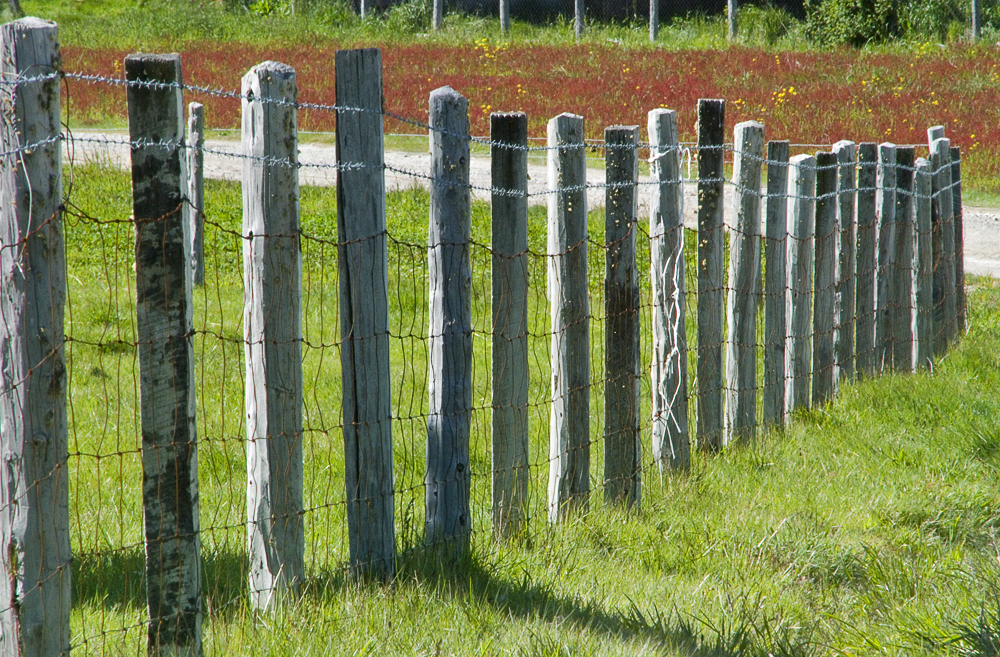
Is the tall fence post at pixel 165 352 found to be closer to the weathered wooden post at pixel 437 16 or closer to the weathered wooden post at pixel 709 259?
the weathered wooden post at pixel 709 259

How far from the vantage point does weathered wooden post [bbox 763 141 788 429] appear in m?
5.69

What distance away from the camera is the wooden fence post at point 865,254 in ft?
21.8

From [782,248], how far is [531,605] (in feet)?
10.3

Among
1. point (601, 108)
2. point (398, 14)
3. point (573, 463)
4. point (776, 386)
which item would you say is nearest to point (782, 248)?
point (776, 386)

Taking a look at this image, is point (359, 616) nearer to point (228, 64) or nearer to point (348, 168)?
point (348, 168)

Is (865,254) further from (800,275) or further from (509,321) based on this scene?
(509,321)

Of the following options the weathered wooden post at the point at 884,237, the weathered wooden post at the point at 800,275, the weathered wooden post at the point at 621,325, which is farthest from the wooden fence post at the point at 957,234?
the weathered wooden post at the point at 621,325

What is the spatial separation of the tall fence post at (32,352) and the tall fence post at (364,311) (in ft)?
3.34

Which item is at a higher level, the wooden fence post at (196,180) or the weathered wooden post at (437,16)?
the weathered wooden post at (437,16)

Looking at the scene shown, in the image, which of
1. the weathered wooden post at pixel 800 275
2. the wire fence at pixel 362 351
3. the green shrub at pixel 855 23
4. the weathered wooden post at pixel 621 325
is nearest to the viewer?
the wire fence at pixel 362 351

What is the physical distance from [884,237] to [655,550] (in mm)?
3803

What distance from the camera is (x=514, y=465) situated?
409cm

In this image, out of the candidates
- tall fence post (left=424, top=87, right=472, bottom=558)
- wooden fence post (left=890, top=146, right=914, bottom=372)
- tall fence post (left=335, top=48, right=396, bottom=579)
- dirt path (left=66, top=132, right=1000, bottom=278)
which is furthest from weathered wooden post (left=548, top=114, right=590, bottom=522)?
dirt path (left=66, top=132, right=1000, bottom=278)

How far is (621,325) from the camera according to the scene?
14.7 feet
